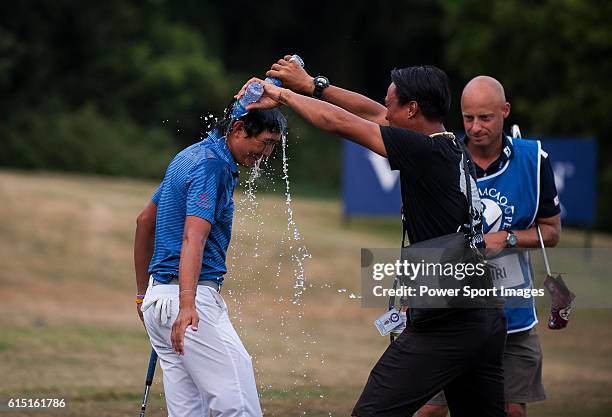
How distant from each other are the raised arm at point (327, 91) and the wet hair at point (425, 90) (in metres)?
0.57

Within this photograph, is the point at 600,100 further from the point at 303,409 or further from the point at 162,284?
the point at 162,284

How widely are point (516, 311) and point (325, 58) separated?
1867 inches

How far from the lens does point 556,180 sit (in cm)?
2316

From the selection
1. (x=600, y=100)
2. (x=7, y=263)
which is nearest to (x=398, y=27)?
(x=600, y=100)

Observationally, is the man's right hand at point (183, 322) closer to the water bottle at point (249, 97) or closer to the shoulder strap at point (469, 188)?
the water bottle at point (249, 97)

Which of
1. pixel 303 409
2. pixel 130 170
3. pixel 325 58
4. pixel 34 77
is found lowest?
pixel 303 409

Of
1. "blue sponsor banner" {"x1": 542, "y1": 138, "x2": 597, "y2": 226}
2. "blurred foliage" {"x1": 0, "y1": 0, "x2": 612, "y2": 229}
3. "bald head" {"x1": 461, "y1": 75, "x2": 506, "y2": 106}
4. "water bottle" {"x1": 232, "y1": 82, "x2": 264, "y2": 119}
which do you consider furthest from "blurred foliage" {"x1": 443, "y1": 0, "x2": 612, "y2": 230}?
"water bottle" {"x1": 232, "y1": 82, "x2": 264, "y2": 119}

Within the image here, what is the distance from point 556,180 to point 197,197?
18.4 meters

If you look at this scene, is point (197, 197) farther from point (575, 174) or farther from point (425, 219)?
point (575, 174)

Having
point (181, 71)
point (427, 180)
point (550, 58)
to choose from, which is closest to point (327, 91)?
point (427, 180)

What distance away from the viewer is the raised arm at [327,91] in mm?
5824

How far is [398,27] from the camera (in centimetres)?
5244

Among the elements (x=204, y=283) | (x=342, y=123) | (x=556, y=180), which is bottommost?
(x=204, y=283)

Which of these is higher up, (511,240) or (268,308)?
(511,240)
